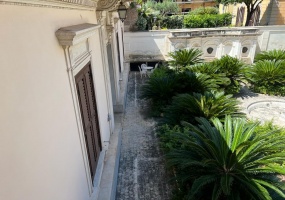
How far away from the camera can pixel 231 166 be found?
147 inches

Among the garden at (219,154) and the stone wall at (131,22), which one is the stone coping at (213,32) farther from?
the garden at (219,154)

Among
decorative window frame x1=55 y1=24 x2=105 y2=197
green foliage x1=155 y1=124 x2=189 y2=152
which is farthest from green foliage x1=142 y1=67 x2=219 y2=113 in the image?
decorative window frame x1=55 y1=24 x2=105 y2=197

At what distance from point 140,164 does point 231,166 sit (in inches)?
81.0

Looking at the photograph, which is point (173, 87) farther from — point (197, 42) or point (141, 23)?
point (141, 23)

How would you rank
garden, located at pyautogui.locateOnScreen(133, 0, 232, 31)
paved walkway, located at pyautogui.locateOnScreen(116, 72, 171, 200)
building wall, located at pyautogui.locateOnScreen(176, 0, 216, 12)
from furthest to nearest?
building wall, located at pyautogui.locateOnScreen(176, 0, 216, 12)
garden, located at pyautogui.locateOnScreen(133, 0, 232, 31)
paved walkway, located at pyautogui.locateOnScreen(116, 72, 171, 200)

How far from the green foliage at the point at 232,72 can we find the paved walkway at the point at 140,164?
3.78 meters

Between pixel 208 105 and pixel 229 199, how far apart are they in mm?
2931

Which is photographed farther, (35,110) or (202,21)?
(202,21)

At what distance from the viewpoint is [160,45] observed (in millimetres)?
14047

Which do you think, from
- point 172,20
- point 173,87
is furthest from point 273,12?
point 173,87

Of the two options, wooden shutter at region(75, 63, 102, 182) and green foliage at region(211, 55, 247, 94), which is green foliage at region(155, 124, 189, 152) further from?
green foliage at region(211, 55, 247, 94)

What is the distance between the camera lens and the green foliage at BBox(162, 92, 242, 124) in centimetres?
587

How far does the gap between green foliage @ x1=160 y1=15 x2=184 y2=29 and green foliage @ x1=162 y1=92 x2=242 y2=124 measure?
1181 centimetres

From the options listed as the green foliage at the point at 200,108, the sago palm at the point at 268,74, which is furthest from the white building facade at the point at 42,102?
the sago palm at the point at 268,74
